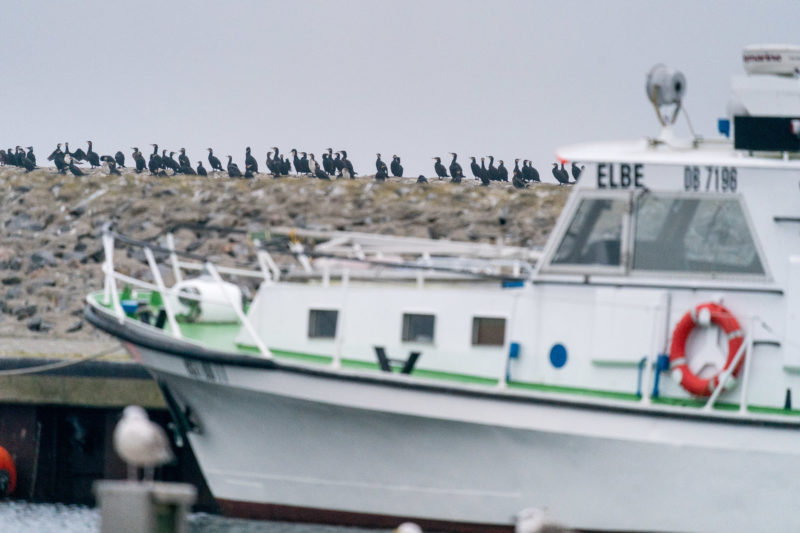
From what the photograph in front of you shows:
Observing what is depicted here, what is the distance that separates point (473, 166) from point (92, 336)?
13.5 meters

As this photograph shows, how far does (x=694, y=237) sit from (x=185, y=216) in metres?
16.4

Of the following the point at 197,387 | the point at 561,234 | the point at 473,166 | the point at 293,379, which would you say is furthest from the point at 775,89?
the point at 473,166

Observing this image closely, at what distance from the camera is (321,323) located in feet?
41.8

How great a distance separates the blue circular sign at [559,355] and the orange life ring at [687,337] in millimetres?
805

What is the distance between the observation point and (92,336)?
21812mm

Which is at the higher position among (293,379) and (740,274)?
(740,274)

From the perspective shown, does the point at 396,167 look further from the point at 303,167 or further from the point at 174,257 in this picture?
the point at 174,257

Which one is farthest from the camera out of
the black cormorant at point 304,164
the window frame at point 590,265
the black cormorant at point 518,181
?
the black cormorant at point 304,164

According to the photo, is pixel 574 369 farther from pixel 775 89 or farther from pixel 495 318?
pixel 775 89

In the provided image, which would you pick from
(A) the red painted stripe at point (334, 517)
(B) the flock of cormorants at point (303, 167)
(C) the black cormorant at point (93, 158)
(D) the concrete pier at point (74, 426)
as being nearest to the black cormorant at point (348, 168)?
(B) the flock of cormorants at point (303, 167)

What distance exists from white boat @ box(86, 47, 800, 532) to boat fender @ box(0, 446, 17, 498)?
317 cm

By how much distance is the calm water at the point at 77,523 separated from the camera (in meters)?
13.0

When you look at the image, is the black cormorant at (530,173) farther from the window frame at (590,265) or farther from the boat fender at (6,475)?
the window frame at (590,265)

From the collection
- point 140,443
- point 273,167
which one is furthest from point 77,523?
point 273,167
